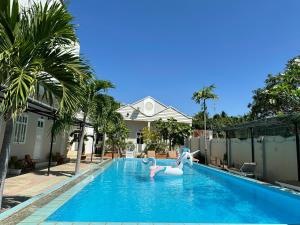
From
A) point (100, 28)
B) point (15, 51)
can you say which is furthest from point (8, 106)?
point (100, 28)

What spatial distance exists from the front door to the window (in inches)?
70.4

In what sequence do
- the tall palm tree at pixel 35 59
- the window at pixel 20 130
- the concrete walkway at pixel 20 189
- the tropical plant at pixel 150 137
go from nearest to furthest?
1. the tall palm tree at pixel 35 59
2. the concrete walkway at pixel 20 189
3. the window at pixel 20 130
4. the tropical plant at pixel 150 137

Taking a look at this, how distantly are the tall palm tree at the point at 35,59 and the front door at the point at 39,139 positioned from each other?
11742 millimetres

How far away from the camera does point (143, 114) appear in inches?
1369

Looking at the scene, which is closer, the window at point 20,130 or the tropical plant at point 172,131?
the window at point 20,130

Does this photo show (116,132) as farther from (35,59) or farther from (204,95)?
(35,59)

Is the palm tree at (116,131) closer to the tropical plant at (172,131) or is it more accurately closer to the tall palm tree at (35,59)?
the tropical plant at (172,131)

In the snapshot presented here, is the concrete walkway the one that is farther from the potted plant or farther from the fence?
the fence

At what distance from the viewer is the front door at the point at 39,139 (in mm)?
16516

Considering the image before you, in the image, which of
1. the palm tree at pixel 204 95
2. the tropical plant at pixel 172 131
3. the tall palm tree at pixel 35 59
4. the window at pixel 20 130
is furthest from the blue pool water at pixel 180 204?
the tropical plant at pixel 172 131

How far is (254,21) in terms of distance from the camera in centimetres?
A: 1491

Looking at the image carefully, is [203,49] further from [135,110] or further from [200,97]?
[135,110]

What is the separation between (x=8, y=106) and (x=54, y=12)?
2004 mm

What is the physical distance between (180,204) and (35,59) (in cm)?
614
